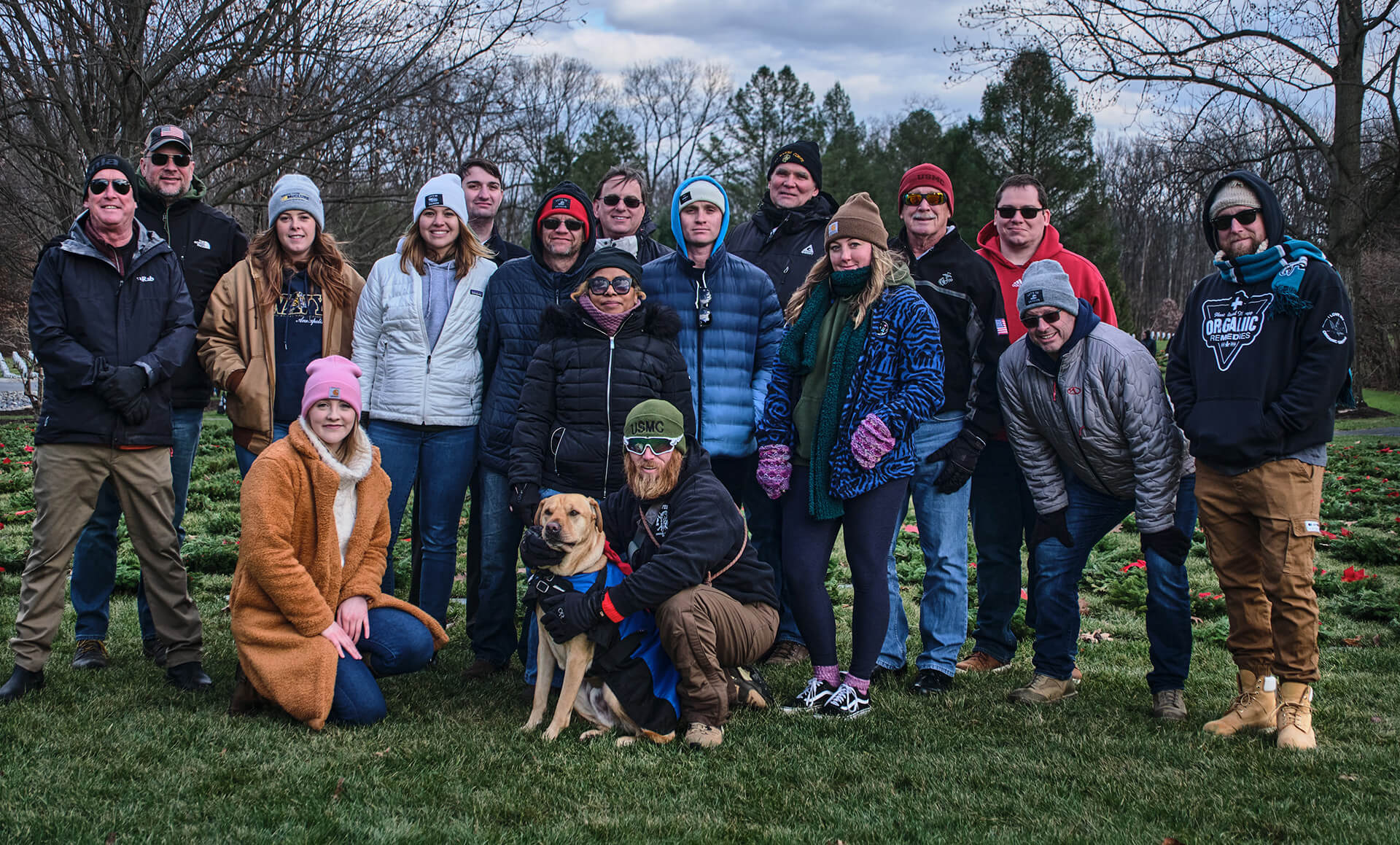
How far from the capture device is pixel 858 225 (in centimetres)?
461

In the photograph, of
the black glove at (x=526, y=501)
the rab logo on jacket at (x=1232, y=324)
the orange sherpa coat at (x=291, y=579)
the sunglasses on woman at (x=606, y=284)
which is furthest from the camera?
the sunglasses on woman at (x=606, y=284)

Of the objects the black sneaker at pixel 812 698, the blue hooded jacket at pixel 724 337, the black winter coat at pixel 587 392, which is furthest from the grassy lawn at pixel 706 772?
the blue hooded jacket at pixel 724 337

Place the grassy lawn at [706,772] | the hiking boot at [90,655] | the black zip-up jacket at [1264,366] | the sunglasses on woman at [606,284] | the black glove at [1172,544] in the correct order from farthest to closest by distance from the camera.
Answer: the hiking boot at [90,655]
the sunglasses on woman at [606,284]
the black glove at [1172,544]
the black zip-up jacket at [1264,366]
the grassy lawn at [706,772]

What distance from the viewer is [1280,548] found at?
13.2ft

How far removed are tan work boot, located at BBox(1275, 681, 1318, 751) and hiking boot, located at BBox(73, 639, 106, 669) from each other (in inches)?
217

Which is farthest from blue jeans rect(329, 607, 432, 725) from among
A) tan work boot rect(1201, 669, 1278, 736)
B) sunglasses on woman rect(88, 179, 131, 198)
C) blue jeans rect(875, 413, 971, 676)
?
tan work boot rect(1201, 669, 1278, 736)

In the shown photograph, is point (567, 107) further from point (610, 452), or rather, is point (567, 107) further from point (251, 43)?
point (610, 452)

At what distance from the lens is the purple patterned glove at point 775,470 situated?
4656 millimetres

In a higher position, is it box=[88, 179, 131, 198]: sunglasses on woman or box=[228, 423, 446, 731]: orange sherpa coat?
box=[88, 179, 131, 198]: sunglasses on woman

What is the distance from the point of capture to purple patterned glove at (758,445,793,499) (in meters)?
4.66

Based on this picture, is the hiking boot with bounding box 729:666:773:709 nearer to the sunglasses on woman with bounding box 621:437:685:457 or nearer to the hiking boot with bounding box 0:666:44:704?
the sunglasses on woman with bounding box 621:437:685:457

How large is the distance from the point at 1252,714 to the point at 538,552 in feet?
10.2

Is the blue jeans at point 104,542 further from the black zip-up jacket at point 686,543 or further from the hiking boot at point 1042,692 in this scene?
the hiking boot at point 1042,692

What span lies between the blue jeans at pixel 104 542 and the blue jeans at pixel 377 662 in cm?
130
